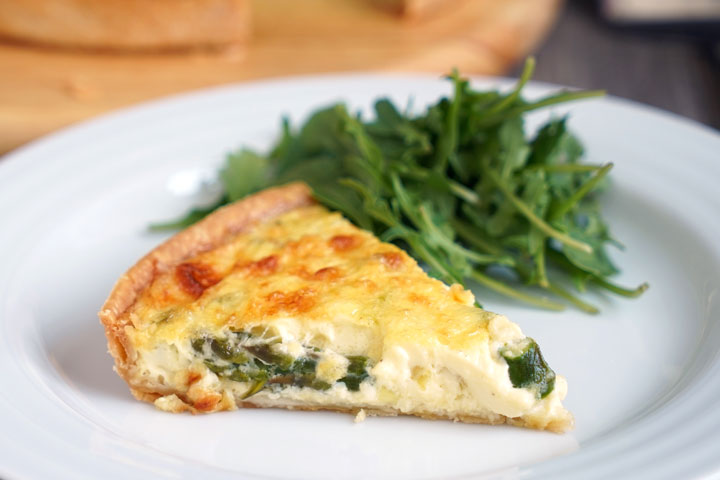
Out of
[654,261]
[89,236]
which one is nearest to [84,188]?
[89,236]

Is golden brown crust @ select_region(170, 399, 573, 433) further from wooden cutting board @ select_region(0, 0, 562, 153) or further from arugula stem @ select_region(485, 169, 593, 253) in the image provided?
wooden cutting board @ select_region(0, 0, 562, 153)

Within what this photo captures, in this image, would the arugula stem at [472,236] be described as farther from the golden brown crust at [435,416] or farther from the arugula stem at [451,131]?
the golden brown crust at [435,416]

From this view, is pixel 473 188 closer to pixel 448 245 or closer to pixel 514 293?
pixel 448 245

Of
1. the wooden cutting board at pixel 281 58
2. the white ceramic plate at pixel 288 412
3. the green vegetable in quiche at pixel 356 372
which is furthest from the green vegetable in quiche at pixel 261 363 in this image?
the wooden cutting board at pixel 281 58

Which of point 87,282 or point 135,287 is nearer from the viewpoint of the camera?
point 135,287

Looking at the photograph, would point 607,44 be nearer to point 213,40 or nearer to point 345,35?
point 345,35

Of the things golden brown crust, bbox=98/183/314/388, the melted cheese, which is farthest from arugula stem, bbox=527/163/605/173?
golden brown crust, bbox=98/183/314/388

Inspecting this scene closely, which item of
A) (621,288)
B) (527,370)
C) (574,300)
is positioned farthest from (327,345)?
(621,288)
